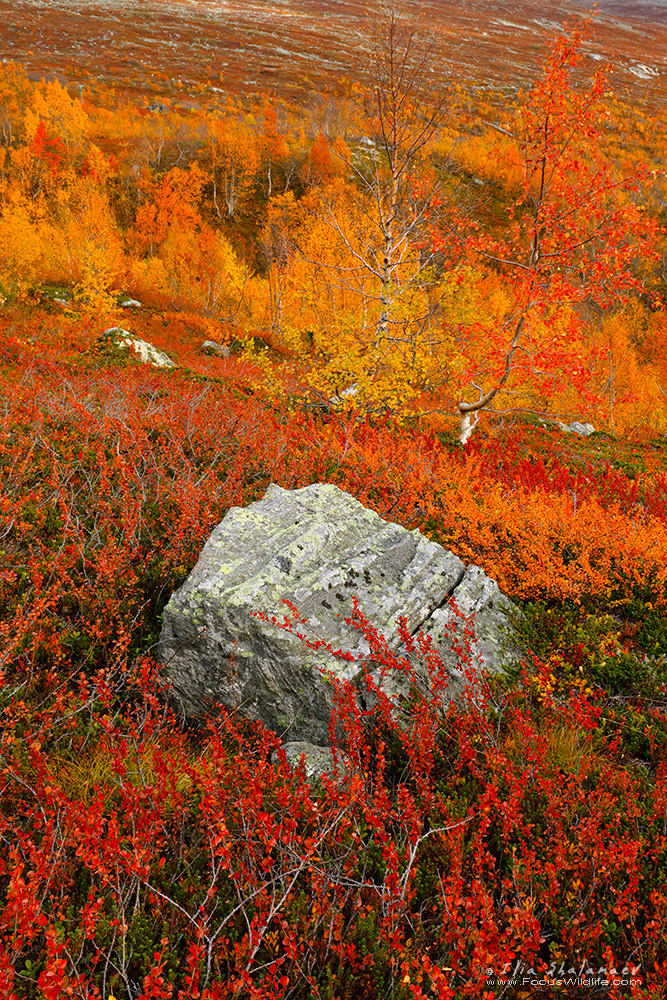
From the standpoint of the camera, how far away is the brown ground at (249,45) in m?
82.1

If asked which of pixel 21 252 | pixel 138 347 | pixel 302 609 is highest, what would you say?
pixel 302 609

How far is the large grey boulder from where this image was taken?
4.14m

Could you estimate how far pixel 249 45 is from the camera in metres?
103

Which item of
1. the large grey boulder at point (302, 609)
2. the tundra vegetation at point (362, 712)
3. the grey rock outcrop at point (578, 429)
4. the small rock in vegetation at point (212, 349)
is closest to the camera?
the tundra vegetation at point (362, 712)

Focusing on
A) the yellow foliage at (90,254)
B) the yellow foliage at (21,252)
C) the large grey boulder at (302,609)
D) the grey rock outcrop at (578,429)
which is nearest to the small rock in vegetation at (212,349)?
the yellow foliage at (90,254)

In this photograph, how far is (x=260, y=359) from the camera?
420 inches

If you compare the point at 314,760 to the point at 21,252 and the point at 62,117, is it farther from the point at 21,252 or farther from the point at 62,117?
the point at 62,117

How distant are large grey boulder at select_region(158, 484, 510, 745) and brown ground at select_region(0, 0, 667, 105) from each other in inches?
3152

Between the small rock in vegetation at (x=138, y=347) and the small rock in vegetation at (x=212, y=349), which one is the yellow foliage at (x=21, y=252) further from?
the small rock in vegetation at (x=212, y=349)

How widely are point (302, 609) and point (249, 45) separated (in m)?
139

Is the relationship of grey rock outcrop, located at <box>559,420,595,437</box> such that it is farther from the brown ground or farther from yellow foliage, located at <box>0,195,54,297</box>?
the brown ground

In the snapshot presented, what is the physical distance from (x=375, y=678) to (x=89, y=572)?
3063 millimetres

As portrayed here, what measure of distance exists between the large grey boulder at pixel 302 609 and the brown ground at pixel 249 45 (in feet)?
263

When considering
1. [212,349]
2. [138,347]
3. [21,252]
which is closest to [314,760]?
[138,347]
